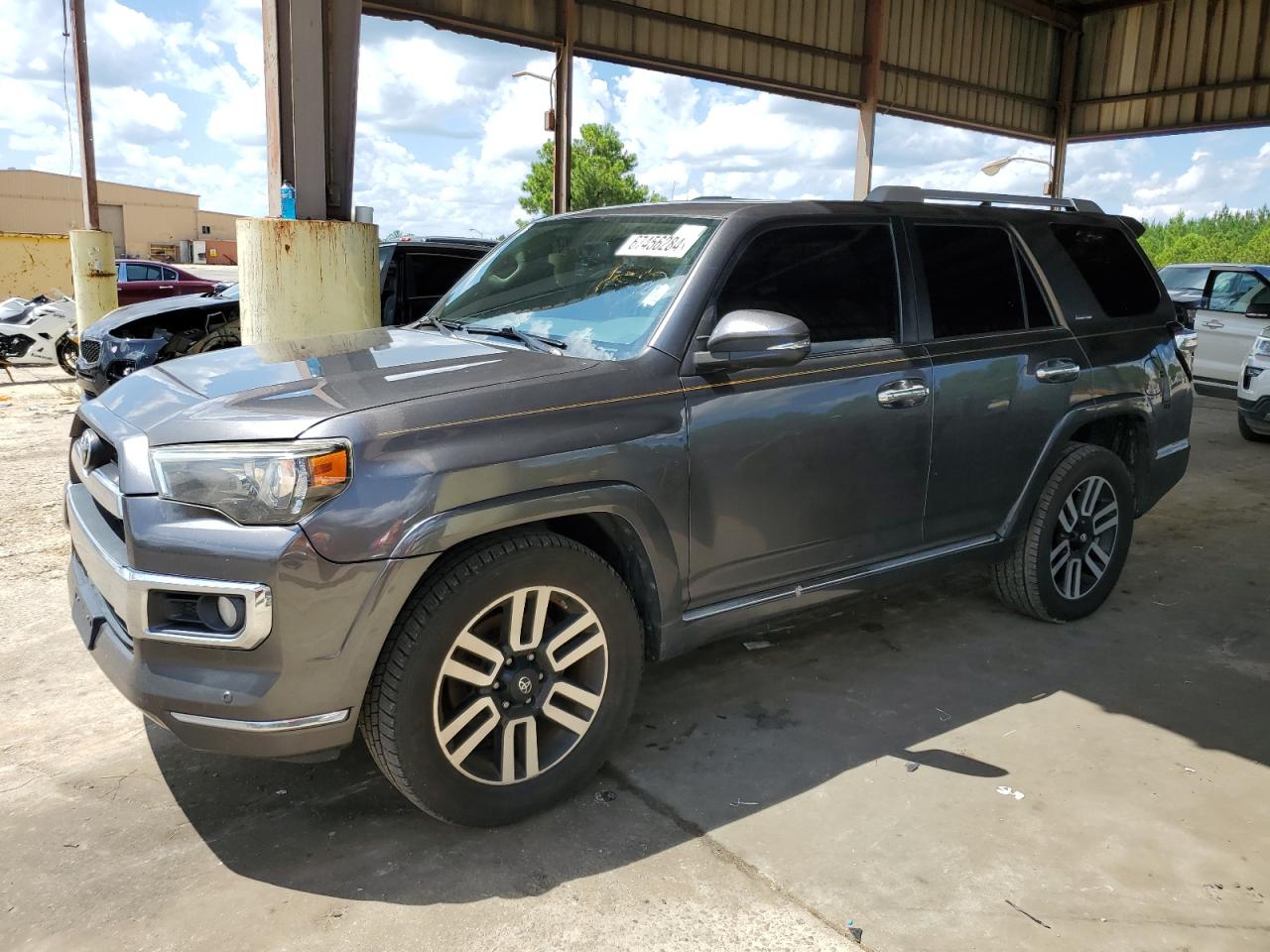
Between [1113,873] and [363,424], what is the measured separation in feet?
8.00

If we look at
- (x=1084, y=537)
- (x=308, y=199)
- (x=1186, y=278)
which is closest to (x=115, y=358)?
(x=308, y=199)

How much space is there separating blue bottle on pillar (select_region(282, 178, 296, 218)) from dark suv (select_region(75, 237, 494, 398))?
2.41m

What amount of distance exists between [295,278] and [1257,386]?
8.60 meters

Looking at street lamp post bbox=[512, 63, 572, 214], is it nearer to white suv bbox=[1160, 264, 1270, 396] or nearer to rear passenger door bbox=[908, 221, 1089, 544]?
white suv bbox=[1160, 264, 1270, 396]

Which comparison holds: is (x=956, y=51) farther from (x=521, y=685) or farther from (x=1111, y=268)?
(x=521, y=685)

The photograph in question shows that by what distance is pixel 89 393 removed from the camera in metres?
9.80

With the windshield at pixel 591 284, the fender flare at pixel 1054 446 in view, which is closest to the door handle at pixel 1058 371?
the fender flare at pixel 1054 446

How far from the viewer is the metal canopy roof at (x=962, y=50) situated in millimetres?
14297

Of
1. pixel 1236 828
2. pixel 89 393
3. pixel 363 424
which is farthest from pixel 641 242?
pixel 89 393

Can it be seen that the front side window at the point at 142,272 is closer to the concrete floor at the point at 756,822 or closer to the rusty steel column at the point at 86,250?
the rusty steel column at the point at 86,250

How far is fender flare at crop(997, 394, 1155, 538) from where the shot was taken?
4.30 metres

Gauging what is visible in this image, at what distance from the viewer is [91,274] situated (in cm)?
1373

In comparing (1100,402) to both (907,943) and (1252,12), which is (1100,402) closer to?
(907,943)

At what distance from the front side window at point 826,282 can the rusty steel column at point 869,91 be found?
45.9ft
